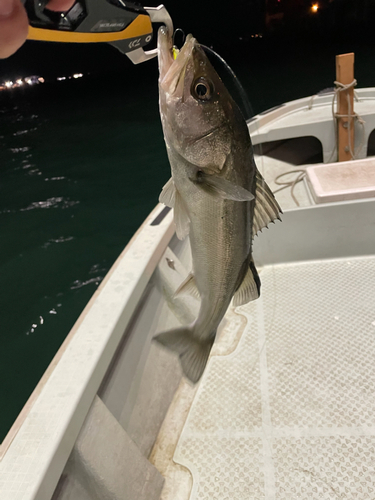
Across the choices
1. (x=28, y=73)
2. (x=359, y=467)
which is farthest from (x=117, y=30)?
(x=28, y=73)

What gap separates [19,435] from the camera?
1.19 meters

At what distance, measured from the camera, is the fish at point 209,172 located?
0.99 meters

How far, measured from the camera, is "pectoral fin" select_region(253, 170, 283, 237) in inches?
44.2

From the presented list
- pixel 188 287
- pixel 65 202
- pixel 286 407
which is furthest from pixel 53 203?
pixel 188 287

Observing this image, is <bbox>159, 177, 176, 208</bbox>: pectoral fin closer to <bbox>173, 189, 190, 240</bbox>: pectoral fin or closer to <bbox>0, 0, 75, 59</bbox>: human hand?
<bbox>173, 189, 190, 240</bbox>: pectoral fin

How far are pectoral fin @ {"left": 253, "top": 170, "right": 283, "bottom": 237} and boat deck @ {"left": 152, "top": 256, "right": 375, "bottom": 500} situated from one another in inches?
47.3

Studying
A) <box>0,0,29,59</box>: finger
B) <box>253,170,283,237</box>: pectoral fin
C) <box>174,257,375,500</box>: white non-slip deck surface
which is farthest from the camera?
<box>174,257,375,500</box>: white non-slip deck surface

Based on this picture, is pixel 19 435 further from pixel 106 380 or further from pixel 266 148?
pixel 266 148

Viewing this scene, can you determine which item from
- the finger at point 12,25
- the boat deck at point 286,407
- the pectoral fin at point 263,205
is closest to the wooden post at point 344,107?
the boat deck at point 286,407

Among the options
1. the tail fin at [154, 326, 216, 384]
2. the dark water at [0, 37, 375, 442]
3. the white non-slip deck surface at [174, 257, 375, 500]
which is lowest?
the dark water at [0, 37, 375, 442]

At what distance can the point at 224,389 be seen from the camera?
2.07 m

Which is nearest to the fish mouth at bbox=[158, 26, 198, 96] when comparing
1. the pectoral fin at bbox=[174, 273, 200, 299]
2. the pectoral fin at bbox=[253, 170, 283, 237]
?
the pectoral fin at bbox=[253, 170, 283, 237]

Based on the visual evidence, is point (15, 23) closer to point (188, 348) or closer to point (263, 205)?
point (263, 205)

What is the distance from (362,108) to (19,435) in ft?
15.8
